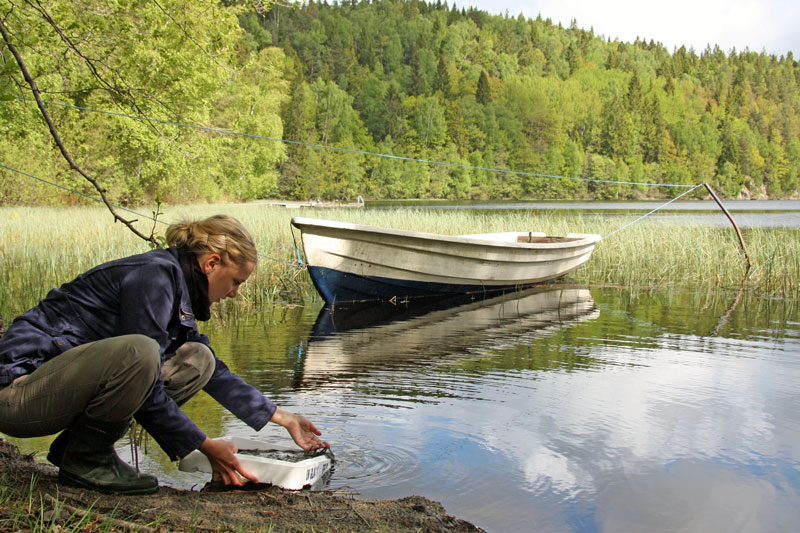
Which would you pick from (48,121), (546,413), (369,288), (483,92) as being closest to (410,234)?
(369,288)

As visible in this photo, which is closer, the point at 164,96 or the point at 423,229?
the point at 423,229

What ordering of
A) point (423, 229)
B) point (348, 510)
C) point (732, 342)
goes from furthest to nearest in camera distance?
point (423, 229)
point (732, 342)
point (348, 510)

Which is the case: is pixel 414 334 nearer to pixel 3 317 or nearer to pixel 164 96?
pixel 3 317

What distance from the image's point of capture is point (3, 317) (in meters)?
7.20

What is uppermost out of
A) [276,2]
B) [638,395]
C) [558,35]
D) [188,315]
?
[558,35]

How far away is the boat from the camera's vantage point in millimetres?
10023

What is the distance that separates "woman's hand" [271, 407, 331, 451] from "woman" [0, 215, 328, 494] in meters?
0.39

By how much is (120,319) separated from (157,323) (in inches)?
6.3

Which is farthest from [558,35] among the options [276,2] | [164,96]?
[276,2]

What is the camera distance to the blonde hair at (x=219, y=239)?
8.86ft

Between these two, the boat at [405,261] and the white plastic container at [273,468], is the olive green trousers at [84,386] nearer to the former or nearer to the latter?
the white plastic container at [273,468]

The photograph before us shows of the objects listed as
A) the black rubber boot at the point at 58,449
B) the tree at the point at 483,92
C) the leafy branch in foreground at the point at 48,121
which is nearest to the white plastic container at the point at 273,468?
the black rubber boot at the point at 58,449

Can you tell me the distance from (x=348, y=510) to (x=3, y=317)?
5.81 meters

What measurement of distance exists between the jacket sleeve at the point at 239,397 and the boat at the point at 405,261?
6289 mm
